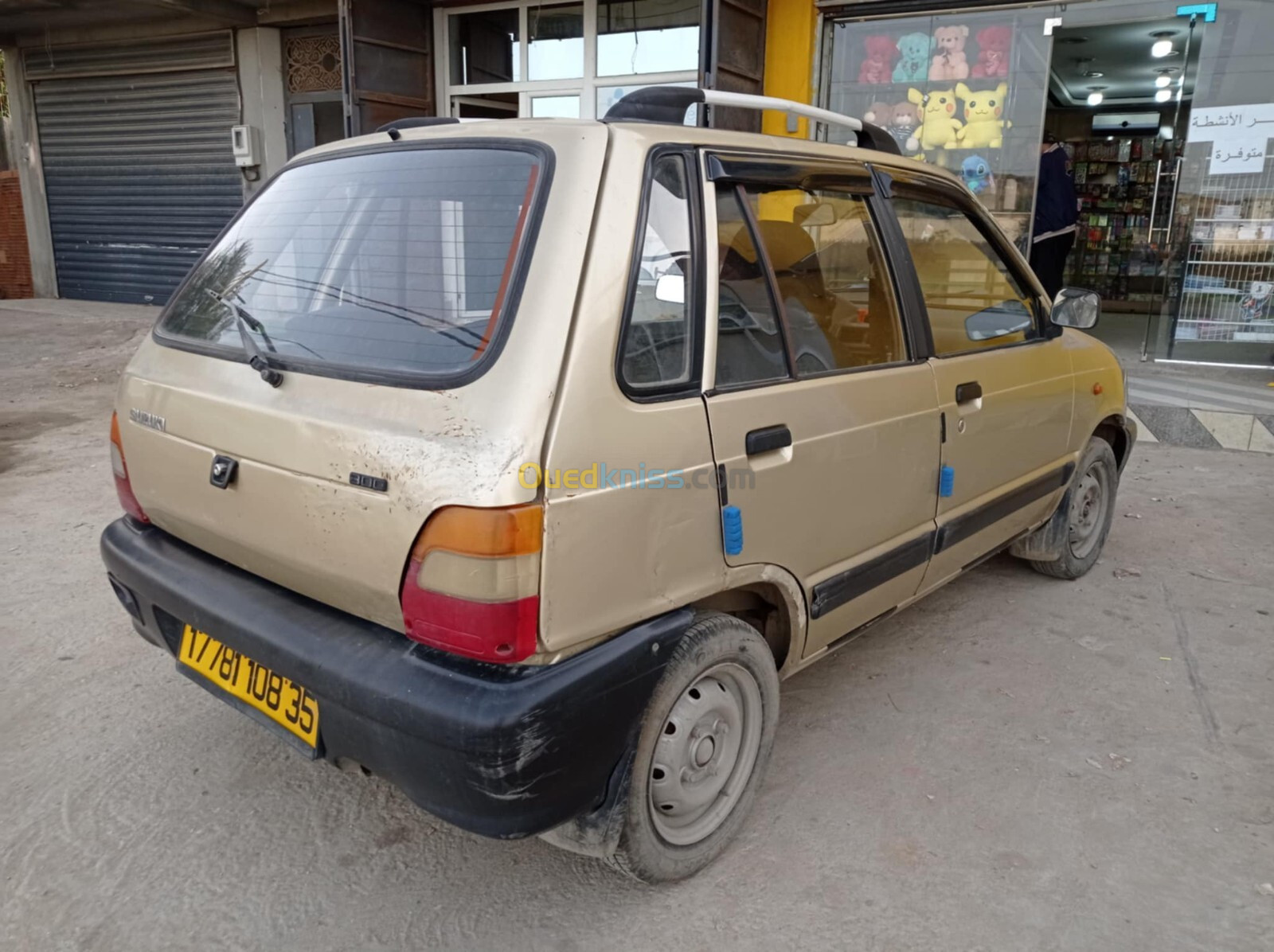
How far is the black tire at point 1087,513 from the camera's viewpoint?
403 centimetres

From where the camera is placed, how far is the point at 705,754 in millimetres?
2307

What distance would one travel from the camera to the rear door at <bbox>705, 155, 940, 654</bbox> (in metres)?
2.26

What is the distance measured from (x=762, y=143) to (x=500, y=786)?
173 centimetres

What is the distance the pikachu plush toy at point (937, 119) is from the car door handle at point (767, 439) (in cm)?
736

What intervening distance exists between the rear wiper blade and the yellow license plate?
0.65 m

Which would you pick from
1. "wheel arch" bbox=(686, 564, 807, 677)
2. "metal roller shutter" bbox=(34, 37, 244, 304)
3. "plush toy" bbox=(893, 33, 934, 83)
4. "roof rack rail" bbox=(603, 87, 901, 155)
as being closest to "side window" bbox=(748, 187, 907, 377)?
"roof rack rail" bbox=(603, 87, 901, 155)

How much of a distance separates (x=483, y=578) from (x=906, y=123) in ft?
27.1

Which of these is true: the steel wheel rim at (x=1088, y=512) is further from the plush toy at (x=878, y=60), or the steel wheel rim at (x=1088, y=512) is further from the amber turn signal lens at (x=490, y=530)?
the plush toy at (x=878, y=60)

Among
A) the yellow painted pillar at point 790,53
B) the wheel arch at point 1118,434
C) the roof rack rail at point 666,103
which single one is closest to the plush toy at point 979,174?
the yellow painted pillar at point 790,53

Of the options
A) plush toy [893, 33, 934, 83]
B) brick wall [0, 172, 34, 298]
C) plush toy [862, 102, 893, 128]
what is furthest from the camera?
brick wall [0, 172, 34, 298]

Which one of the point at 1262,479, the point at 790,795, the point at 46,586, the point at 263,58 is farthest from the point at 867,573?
the point at 263,58

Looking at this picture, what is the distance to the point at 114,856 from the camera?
2354mm

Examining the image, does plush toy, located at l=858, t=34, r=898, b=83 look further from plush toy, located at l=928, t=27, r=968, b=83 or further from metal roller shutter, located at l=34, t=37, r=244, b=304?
metal roller shutter, located at l=34, t=37, r=244, b=304

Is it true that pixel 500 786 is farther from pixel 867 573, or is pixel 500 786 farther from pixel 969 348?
pixel 969 348
